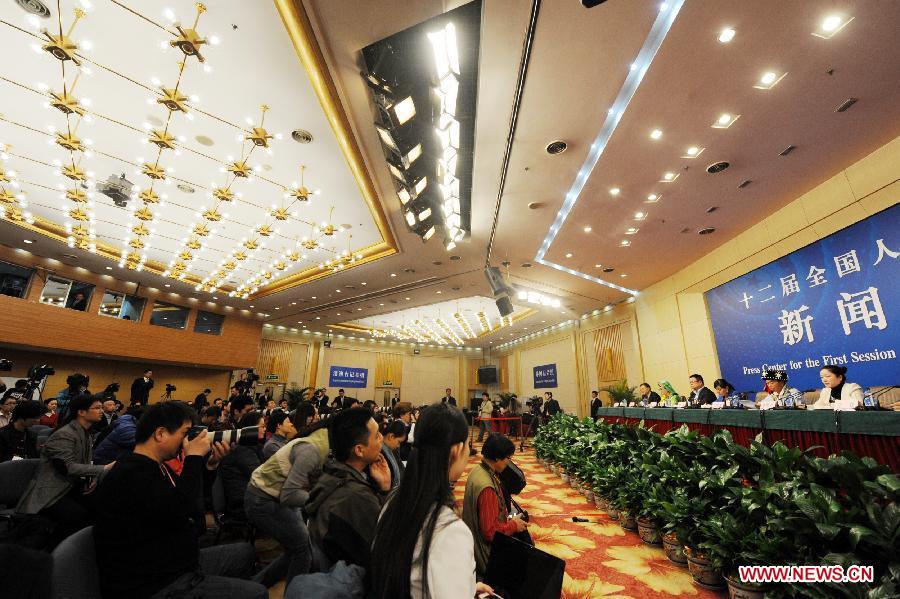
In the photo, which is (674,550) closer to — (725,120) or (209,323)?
(725,120)

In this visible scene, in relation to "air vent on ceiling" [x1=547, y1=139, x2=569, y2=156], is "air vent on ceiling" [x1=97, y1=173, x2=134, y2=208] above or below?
below

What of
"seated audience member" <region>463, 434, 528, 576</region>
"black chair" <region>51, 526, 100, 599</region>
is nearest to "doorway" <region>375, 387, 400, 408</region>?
"seated audience member" <region>463, 434, 528, 576</region>

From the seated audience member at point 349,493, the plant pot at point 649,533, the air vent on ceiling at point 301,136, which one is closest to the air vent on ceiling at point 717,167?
the plant pot at point 649,533

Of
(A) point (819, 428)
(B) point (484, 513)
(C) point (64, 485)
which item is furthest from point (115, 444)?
(A) point (819, 428)

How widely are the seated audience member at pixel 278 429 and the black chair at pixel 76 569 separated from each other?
1.95 meters

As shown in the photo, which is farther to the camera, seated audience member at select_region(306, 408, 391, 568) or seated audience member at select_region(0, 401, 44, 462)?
seated audience member at select_region(0, 401, 44, 462)

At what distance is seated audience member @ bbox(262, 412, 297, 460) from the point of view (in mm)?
3332

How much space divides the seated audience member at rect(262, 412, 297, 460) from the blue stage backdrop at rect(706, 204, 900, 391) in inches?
285

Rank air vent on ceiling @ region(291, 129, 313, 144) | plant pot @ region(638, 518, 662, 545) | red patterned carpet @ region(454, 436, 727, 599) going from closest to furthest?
red patterned carpet @ region(454, 436, 727, 599)
plant pot @ region(638, 518, 662, 545)
air vent on ceiling @ region(291, 129, 313, 144)

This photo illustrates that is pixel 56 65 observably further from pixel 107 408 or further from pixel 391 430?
pixel 391 430

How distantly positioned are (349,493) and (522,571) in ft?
2.38

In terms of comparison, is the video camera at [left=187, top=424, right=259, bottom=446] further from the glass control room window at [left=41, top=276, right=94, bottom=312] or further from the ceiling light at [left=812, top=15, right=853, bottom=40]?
the glass control room window at [left=41, top=276, right=94, bottom=312]

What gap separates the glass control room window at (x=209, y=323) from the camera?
11.5 m

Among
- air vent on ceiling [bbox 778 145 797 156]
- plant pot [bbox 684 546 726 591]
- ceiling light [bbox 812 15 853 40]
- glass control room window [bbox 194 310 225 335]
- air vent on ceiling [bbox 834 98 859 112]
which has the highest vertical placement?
ceiling light [bbox 812 15 853 40]
